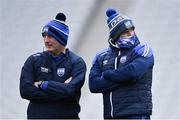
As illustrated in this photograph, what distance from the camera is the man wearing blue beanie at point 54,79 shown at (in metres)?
4.25

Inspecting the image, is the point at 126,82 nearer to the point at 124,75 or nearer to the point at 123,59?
the point at 124,75

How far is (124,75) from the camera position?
4.06 m

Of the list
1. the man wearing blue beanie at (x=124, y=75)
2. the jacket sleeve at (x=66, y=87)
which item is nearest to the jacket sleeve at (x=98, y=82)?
the man wearing blue beanie at (x=124, y=75)

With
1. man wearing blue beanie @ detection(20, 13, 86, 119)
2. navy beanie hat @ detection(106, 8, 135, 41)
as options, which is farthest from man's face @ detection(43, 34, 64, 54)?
navy beanie hat @ detection(106, 8, 135, 41)

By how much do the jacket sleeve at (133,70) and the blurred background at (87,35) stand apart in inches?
107

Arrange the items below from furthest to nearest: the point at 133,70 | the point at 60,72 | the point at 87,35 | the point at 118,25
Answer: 1. the point at 87,35
2. the point at 60,72
3. the point at 118,25
4. the point at 133,70

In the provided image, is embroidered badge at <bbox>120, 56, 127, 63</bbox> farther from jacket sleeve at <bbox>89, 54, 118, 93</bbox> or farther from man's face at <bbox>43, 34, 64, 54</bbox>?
man's face at <bbox>43, 34, 64, 54</bbox>

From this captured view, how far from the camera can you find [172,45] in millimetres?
7473

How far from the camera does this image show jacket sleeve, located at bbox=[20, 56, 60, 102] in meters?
4.25

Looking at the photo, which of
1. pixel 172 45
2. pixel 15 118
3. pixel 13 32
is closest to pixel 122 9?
pixel 172 45

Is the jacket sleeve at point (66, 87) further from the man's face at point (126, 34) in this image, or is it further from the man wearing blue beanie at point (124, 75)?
the man's face at point (126, 34)

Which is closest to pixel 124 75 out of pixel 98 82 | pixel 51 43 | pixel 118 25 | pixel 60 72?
pixel 98 82

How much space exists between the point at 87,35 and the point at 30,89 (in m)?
3.42

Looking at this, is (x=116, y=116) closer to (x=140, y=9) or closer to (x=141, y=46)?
(x=141, y=46)
